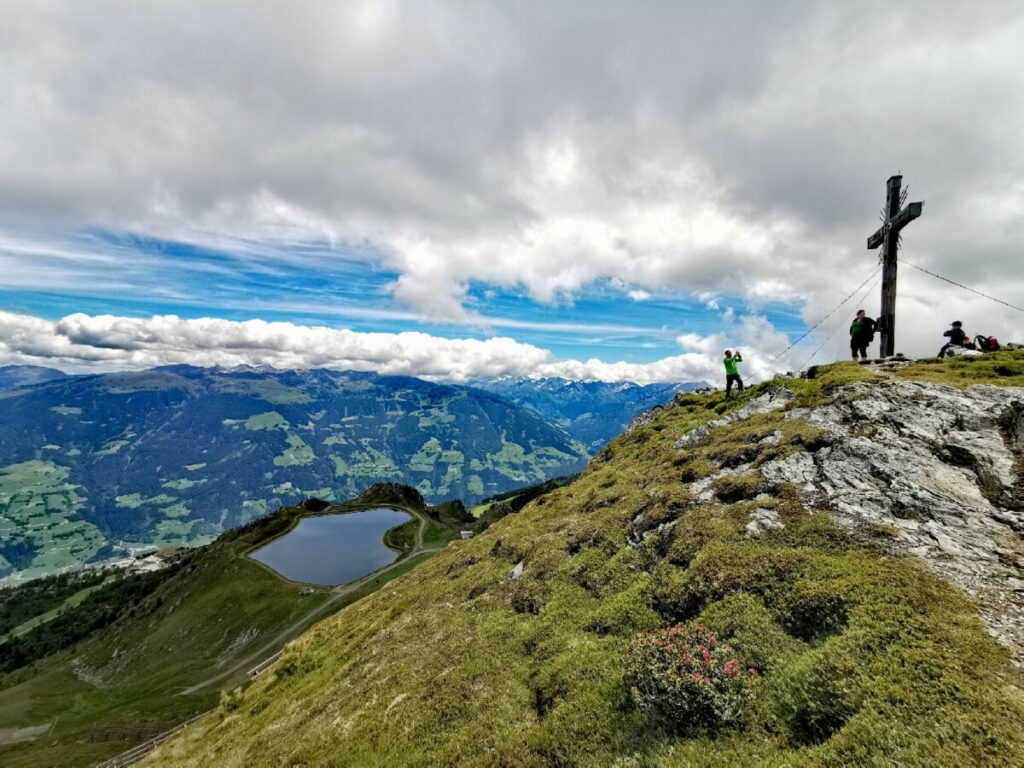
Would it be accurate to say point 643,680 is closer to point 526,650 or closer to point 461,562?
point 526,650

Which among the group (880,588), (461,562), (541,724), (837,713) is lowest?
(461,562)

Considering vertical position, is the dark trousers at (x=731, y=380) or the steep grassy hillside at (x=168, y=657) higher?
the dark trousers at (x=731, y=380)

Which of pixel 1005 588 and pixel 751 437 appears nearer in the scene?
pixel 1005 588

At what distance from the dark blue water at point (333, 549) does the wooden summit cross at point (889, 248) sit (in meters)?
108

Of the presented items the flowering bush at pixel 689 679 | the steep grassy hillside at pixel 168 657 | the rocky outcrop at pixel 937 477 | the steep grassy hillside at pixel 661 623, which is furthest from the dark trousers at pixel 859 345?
the steep grassy hillside at pixel 168 657

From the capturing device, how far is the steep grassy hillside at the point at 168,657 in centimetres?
6400

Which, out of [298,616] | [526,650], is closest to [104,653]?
[298,616]

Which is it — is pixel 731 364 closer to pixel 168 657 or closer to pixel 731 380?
pixel 731 380

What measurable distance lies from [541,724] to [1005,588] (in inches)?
528

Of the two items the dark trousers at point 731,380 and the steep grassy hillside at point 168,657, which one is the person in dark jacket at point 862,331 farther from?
the steep grassy hillside at point 168,657

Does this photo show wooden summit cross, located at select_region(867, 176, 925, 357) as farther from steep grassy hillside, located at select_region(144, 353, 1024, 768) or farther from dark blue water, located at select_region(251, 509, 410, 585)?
dark blue water, located at select_region(251, 509, 410, 585)

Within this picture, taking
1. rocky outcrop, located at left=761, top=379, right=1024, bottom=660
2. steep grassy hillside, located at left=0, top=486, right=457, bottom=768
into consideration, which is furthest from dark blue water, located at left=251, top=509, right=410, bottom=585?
rocky outcrop, located at left=761, top=379, right=1024, bottom=660

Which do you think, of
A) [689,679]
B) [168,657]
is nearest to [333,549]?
[168,657]

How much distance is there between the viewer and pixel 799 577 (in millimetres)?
14141
